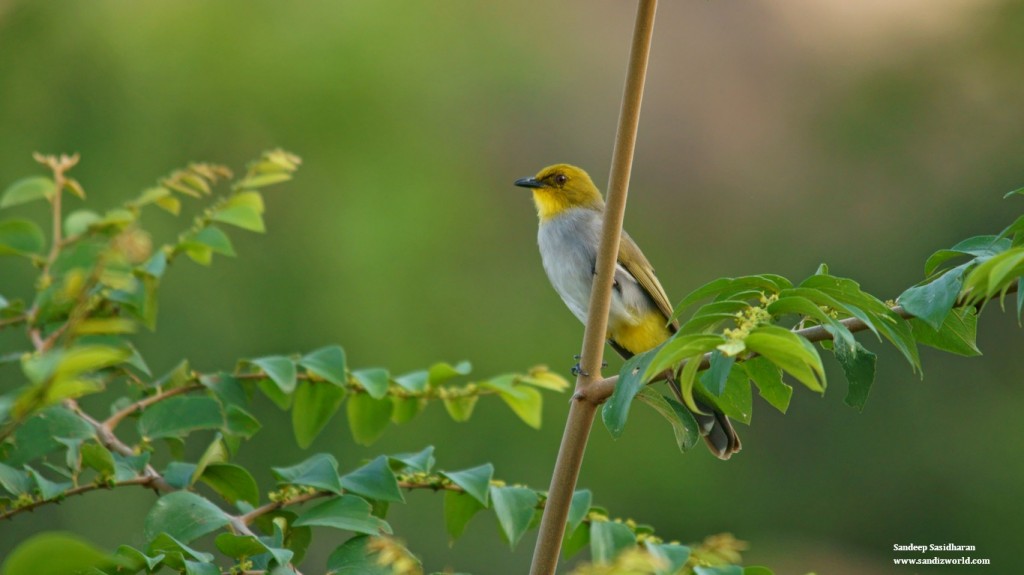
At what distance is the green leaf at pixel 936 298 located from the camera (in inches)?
36.4

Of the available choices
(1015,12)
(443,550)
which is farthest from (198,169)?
(1015,12)

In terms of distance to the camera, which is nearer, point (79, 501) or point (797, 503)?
point (79, 501)

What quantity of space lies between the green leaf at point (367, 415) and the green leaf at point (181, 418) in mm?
263

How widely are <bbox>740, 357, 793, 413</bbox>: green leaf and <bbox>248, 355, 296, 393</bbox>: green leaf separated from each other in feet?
1.83

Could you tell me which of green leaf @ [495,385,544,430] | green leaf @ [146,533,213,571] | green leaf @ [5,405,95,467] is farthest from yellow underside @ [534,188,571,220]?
green leaf @ [146,533,213,571]

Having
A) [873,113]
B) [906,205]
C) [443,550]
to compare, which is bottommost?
[443,550]

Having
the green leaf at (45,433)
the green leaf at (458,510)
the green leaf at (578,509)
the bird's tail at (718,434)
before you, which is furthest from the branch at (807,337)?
the bird's tail at (718,434)

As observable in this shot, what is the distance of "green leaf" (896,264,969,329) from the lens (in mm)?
923

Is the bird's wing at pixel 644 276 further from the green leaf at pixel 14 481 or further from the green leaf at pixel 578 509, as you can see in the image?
the green leaf at pixel 14 481

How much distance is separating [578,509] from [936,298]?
1.52 ft

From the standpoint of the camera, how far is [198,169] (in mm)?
1255

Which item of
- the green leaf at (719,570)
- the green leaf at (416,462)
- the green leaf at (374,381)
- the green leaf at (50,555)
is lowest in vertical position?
the green leaf at (719,570)

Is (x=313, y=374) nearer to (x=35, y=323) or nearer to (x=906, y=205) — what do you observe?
(x=35, y=323)

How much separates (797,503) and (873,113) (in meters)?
2.52
